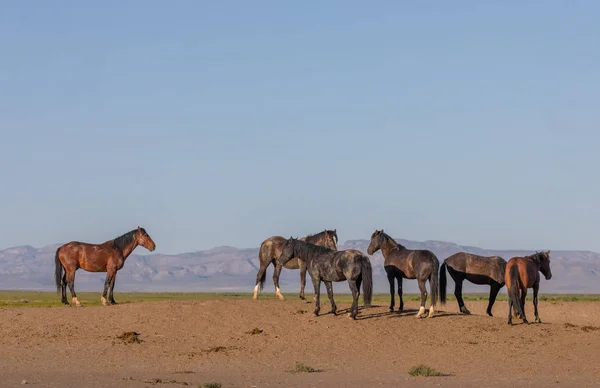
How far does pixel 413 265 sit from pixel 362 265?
1.86 meters

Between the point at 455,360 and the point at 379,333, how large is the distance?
305cm

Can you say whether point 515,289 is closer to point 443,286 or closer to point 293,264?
point 443,286

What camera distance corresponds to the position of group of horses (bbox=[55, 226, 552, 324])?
2838 cm

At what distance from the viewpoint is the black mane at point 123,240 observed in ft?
105

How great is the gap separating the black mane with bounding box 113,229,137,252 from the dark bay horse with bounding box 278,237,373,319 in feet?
19.6

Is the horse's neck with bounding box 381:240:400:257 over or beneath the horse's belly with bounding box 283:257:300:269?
over

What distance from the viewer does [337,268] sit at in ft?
93.1

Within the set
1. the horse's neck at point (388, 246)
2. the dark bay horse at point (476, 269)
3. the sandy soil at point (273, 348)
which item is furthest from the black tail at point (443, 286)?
the horse's neck at point (388, 246)

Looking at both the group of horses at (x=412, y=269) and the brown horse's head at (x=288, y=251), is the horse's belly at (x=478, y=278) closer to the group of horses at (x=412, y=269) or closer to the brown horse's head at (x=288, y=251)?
the group of horses at (x=412, y=269)

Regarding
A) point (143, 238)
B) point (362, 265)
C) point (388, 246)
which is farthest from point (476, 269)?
point (143, 238)

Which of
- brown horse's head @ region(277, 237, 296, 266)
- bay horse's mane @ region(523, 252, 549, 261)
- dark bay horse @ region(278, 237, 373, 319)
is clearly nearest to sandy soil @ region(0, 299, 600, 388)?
dark bay horse @ region(278, 237, 373, 319)

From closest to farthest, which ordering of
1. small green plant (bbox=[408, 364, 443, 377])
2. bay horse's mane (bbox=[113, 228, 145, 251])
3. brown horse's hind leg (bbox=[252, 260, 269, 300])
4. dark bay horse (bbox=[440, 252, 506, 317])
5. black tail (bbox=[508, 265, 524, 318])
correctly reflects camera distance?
small green plant (bbox=[408, 364, 443, 377])
black tail (bbox=[508, 265, 524, 318])
dark bay horse (bbox=[440, 252, 506, 317])
bay horse's mane (bbox=[113, 228, 145, 251])
brown horse's hind leg (bbox=[252, 260, 269, 300])

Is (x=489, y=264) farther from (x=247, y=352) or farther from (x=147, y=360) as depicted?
(x=147, y=360)

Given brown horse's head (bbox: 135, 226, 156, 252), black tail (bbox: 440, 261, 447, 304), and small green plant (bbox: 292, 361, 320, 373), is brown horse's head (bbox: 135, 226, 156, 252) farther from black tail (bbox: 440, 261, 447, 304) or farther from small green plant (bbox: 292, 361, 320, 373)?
small green plant (bbox: 292, 361, 320, 373)
